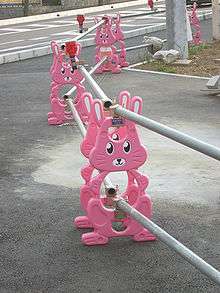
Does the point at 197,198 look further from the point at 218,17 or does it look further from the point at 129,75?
the point at 218,17

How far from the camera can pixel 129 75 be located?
43.4 ft

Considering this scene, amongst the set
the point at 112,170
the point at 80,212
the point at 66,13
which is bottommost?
the point at 66,13

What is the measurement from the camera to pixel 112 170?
15.4 feet

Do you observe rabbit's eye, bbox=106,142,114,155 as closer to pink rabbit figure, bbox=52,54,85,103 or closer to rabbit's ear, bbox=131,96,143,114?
rabbit's ear, bbox=131,96,143,114

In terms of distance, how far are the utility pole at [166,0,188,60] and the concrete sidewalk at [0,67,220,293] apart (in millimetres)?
5185

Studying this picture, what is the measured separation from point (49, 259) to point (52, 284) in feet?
1.32

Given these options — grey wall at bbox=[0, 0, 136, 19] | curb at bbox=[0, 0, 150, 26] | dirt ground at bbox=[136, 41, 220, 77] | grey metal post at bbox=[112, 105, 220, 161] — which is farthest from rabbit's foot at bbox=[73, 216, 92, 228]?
grey wall at bbox=[0, 0, 136, 19]

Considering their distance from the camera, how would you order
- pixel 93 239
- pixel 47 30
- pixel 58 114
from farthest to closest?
pixel 47 30 → pixel 58 114 → pixel 93 239

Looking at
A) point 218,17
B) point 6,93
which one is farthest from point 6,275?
point 218,17

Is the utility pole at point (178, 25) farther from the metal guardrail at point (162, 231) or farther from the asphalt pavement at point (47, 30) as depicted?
the metal guardrail at point (162, 231)

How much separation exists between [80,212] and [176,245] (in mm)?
1707

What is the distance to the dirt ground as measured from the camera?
13.3 meters

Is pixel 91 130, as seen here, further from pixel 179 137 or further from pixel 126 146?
pixel 179 137

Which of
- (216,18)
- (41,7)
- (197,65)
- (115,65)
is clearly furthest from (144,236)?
(41,7)
